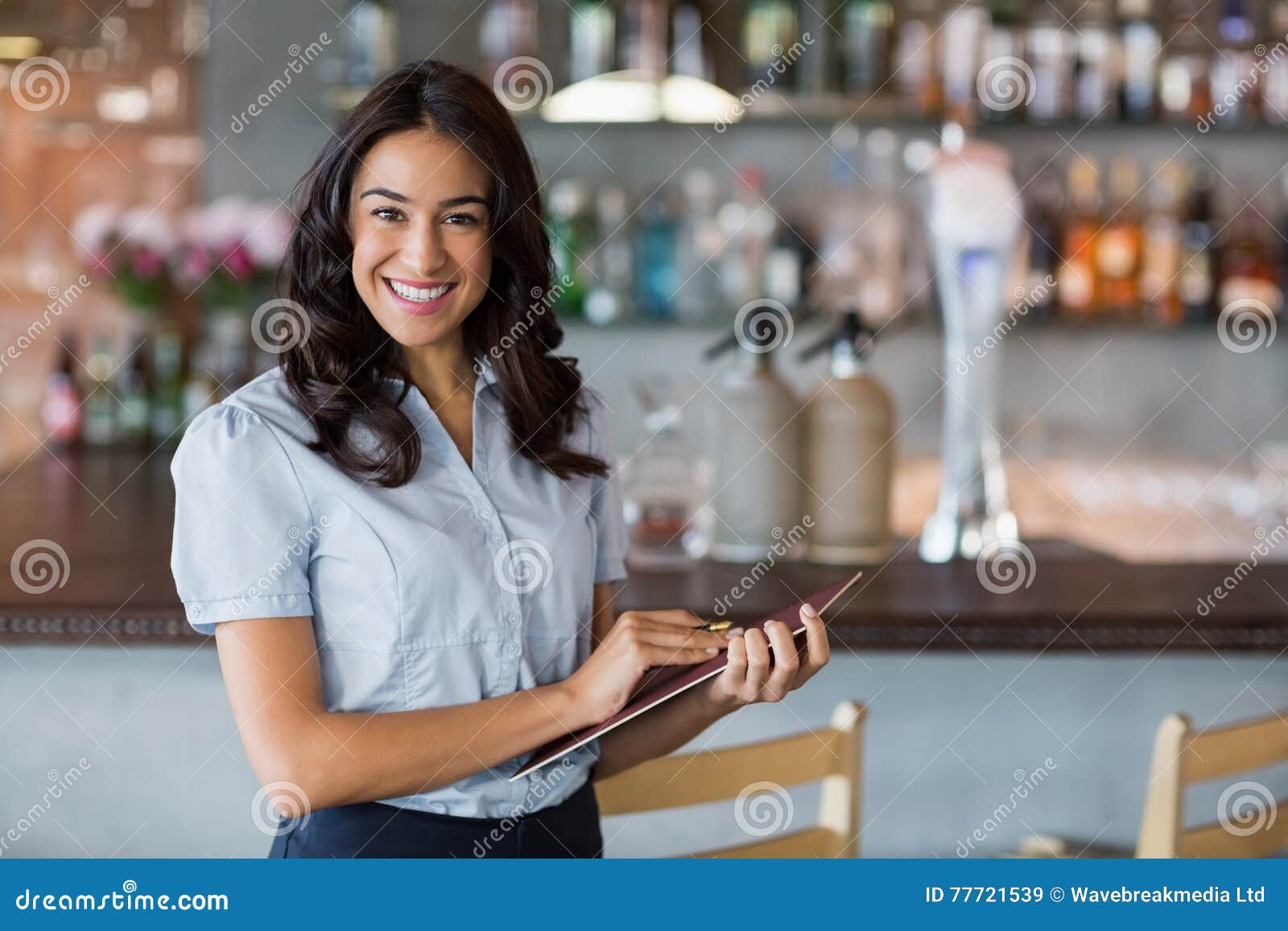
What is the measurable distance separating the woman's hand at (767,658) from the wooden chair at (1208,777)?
31cm

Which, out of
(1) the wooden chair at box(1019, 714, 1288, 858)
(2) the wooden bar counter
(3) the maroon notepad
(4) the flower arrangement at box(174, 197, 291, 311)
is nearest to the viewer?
(3) the maroon notepad

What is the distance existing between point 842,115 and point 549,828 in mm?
2008

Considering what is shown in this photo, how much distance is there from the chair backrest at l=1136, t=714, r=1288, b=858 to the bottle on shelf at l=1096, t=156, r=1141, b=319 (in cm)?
176

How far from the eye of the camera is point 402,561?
97 centimetres

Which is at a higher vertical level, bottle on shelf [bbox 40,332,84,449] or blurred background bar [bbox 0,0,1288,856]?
blurred background bar [bbox 0,0,1288,856]

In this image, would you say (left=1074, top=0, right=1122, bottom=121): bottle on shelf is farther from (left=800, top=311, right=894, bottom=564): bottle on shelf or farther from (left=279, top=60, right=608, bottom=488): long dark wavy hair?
(left=279, top=60, right=608, bottom=488): long dark wavy hair

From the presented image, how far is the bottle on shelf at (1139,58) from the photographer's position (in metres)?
2.71

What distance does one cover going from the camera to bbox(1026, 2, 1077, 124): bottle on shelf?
270cm

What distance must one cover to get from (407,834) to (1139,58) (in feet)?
7.76

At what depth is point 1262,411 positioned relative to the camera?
9.59 ft

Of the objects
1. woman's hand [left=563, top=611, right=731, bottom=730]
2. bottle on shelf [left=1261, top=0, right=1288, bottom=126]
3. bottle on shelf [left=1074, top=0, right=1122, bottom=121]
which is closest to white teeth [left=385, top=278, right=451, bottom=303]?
woman's hand [left=563, top=611, right=731, bottom=730]

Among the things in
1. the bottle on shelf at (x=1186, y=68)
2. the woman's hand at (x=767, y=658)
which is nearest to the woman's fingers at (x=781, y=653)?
the woman's hand at (x=767, y=658)
